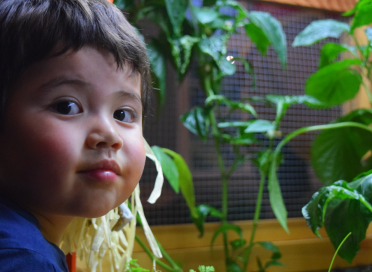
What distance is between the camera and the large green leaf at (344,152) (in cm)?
90

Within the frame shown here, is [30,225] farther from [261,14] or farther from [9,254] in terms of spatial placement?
[261,14]

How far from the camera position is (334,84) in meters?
0.95

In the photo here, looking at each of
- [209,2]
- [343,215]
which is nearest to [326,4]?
[209,2]

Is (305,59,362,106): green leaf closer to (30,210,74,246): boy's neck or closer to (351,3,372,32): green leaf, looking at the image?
(351,3,372,32): green leaf

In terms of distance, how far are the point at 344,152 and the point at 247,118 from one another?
12.6 inches

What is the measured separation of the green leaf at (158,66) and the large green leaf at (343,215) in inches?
20.2

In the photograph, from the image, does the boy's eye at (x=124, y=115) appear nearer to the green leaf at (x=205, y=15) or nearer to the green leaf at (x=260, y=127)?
the green leaf at (x=260, y=127)

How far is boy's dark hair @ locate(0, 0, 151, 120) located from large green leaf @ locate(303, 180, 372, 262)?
0.32m

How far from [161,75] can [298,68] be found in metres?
0.52

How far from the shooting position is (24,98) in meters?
0.36

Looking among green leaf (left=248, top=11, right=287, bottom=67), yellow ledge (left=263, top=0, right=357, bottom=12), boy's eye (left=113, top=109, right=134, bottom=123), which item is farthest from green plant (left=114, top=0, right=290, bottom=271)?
boy's eye (left=113, top=109, right=134, bottom=123)

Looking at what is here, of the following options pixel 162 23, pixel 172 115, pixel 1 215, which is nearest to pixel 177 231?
pixel 172 115

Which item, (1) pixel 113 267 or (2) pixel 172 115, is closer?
(1) pixel 113 267

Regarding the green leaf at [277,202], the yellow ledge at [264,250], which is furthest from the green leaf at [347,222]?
the yellow ledge at [264,250]
